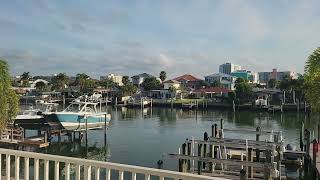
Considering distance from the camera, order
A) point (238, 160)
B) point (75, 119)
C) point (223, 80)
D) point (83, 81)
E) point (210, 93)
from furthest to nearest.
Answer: point (223, 80)
point (83, 81)
point (210, 93)
point (75, 119)
point (238, 160)

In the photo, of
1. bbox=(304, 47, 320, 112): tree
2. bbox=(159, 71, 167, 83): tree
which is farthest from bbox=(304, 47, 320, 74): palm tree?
bbox=(159, 71, 167, 83): tree

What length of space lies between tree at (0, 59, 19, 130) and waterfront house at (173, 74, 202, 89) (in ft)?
434

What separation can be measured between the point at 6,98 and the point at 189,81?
139 meters

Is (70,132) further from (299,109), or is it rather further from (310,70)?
(299,109)

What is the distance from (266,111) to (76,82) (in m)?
71.9

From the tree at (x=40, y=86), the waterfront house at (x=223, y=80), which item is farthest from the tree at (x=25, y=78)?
the waterfront house at (x=223, y=80)

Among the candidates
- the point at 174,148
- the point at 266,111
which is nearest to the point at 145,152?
the point at 174,148

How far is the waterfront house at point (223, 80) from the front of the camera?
150 meters

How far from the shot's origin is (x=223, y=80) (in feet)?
521

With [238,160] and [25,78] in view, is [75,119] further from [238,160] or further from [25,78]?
[25,78]

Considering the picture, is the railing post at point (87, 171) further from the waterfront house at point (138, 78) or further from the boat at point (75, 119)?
the waterfront house at point (138, 78)

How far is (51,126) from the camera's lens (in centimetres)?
3994

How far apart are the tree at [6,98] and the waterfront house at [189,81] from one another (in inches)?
5211

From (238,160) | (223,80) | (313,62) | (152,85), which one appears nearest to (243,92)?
(152,85)
